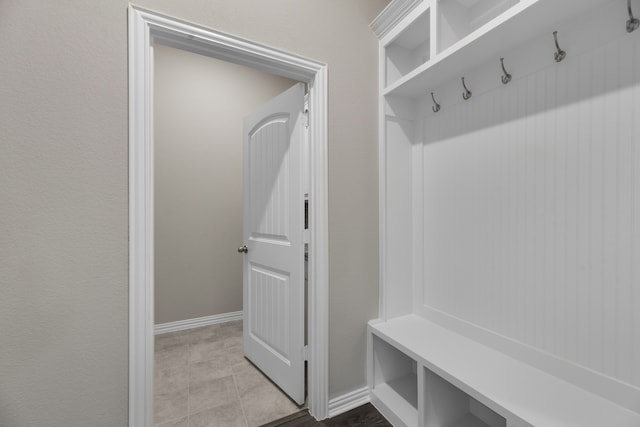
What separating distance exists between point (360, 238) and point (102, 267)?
1.27 m

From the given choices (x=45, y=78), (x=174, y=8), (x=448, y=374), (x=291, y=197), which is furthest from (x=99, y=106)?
(x=448, y=374)

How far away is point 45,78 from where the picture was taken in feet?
3.32

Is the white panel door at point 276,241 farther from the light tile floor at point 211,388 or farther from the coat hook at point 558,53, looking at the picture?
the coat hook at point 558,53

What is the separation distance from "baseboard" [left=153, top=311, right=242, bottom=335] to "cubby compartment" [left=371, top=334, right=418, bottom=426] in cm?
180

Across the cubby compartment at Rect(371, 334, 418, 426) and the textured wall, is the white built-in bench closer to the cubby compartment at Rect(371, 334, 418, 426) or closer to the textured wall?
the cubby compartment at Rect(371, 334, 418, 426)

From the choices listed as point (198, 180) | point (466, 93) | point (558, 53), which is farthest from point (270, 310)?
point (558, 53)

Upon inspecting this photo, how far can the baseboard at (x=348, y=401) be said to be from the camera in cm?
163

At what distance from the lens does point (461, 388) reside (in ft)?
3.90

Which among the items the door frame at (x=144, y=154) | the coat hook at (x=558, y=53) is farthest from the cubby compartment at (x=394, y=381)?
the coat hook at (x=558, y=53)

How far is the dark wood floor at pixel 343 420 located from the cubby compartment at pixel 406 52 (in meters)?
1.99

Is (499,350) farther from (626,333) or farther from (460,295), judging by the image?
(626,333)

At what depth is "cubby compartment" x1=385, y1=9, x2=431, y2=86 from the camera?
172 centimetres

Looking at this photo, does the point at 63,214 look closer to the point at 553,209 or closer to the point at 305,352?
the point at 305,352

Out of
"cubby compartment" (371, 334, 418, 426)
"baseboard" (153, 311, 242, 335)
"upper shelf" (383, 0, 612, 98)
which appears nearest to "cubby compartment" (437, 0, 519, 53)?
"upper shelf" (383, 0, 612, 98)
